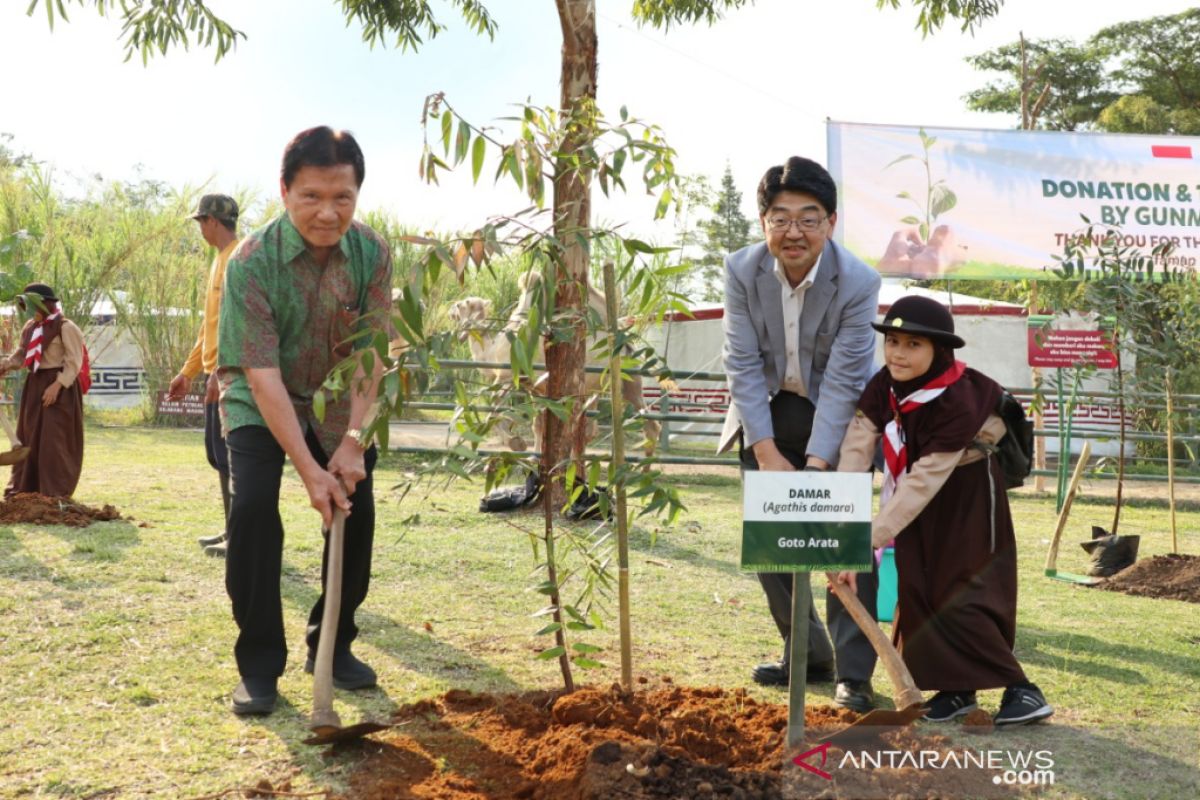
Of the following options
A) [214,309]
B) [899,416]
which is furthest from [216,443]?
[899,416]

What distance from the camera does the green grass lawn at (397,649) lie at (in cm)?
300

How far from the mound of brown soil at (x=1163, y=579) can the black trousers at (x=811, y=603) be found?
113 inches

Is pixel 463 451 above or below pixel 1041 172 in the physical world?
below

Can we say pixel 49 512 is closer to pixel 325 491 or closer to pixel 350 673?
pixel 350 673

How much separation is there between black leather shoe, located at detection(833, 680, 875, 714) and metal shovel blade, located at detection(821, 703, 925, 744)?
0.61m

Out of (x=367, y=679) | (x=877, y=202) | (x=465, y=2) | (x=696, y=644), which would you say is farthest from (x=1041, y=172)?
(x=367, y=679)

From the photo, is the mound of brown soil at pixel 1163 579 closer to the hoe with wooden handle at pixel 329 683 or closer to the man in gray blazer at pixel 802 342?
the man in gray blazer at pixel 802 342

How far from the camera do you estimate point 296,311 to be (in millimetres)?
3377

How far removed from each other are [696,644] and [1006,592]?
4.18 feet

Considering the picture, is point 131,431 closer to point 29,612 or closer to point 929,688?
point 29,612

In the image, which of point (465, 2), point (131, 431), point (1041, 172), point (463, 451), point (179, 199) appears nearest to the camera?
point (463, 451)

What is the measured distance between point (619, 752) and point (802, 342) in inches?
60.1

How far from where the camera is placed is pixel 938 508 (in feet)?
11.7

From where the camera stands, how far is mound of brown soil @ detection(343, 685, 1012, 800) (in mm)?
2518
